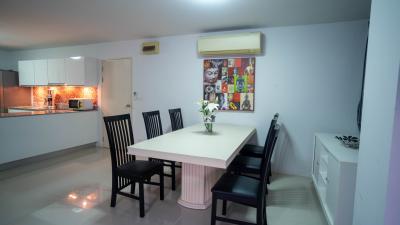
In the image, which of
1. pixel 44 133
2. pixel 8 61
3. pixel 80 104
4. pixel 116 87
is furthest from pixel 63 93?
pixel 8 61

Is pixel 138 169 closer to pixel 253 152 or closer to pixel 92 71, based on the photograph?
pixel 253 152

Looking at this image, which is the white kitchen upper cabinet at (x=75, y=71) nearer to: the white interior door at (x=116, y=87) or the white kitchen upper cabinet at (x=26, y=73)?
the white interior door at (x=116, y=87)

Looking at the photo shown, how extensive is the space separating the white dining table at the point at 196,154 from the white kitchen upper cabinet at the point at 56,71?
348 centimetres

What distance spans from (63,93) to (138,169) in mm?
4193

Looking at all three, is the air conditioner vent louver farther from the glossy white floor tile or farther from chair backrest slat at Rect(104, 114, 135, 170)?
the glossy white floor tile

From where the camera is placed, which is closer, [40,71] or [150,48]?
[150,48]

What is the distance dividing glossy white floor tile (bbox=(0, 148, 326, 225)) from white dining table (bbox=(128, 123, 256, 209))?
18cm

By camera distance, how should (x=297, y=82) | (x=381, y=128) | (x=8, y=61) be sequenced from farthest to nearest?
(x=8, y=61), (x=297, y=82), (x=381, y=128)

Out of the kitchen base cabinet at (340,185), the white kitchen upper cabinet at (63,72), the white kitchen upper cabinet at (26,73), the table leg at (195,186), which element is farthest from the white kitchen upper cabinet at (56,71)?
the kitchen base cabinet at (340,185)

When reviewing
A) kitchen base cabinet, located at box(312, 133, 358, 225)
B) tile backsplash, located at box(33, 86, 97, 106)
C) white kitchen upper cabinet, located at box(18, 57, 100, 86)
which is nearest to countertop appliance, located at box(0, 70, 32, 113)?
tile backsplash, located at box(33, 86, 97, 106)

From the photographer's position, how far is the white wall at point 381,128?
1.02 metres

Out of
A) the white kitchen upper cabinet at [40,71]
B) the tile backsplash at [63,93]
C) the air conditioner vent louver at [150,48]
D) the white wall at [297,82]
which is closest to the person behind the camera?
the white wall at [297,82]

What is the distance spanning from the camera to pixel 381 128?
1164 millimetres

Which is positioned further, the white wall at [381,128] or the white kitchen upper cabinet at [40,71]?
the white kitchen upper cabinet at [40,71]
